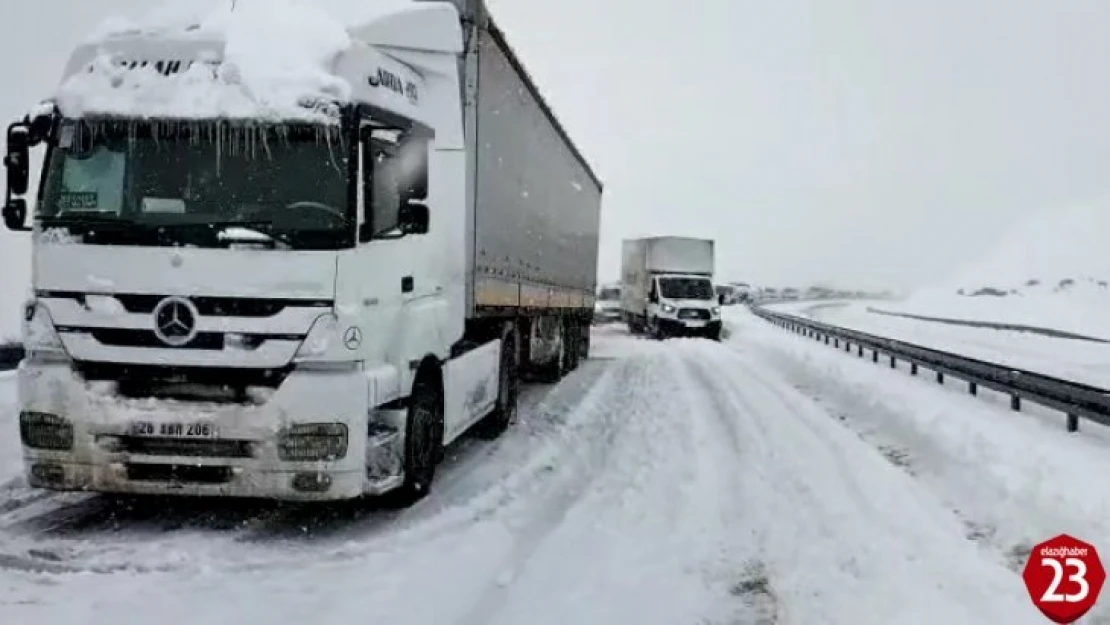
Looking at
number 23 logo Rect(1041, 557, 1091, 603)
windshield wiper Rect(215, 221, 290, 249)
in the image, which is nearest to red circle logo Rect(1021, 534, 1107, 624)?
number 23 logo Rect(1041, 557, 1091, 603)

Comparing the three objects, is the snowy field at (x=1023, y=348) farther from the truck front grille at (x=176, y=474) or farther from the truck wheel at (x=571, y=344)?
the truck front grille at (x=176, y=474)

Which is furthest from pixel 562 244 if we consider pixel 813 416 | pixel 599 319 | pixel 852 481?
pixel 599 319

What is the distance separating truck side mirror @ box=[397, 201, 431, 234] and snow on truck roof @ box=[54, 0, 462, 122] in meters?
0.75

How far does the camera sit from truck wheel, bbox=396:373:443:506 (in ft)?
25.2

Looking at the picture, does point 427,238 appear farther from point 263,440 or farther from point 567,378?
point 567,378

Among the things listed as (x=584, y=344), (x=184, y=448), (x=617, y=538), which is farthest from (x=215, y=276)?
(x=584, y=344)

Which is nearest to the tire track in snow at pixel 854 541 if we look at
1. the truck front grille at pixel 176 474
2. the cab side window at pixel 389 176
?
the cab side window at pixel 389 176

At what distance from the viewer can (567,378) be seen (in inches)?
772

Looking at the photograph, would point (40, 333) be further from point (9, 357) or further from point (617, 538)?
point (9, 357)

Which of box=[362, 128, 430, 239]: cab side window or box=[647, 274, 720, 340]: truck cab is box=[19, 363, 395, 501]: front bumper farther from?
box=[647, 274, 720, 340]: truck cab

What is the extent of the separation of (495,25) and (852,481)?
5731mm

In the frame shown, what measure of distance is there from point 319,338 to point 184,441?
3.52 ft

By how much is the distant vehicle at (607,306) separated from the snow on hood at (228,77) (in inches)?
A: 1308

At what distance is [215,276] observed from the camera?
6375mm
